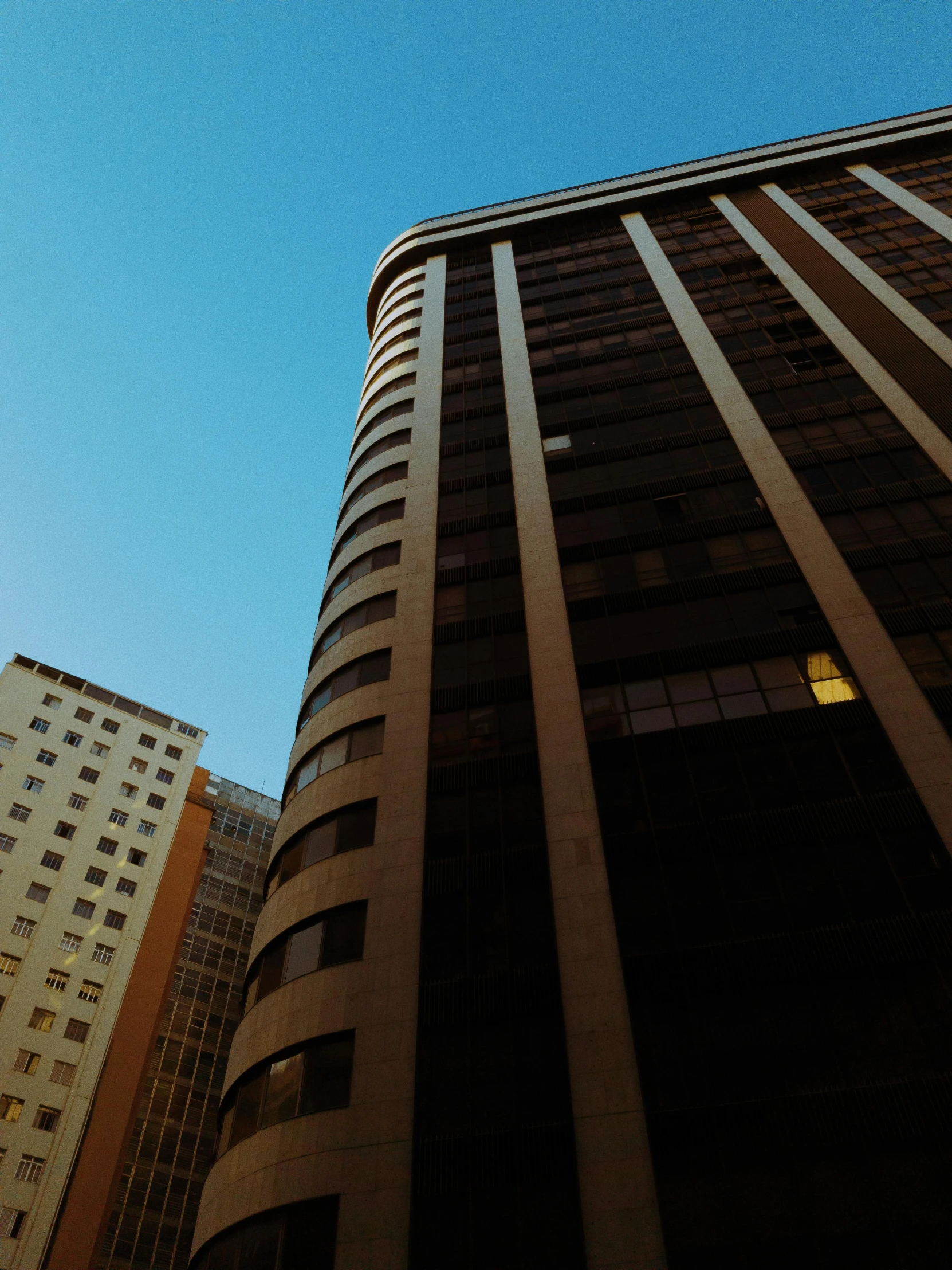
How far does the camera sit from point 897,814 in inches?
852

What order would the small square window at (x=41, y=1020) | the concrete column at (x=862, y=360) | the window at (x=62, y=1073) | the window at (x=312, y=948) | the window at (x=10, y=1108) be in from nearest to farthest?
the window at (x=312, y=948), the concrete column at (x=862, y=360), the window at (x=10, y=1108), the window at (x=62, y=1073), the small square window at (x=41, y=1020)

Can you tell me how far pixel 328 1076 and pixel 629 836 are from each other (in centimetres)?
967

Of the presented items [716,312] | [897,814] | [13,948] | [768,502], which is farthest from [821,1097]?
[13,948]

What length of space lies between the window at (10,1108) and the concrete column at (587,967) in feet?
141

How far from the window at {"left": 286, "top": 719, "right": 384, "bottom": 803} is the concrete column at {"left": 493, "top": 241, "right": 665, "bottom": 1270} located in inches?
216

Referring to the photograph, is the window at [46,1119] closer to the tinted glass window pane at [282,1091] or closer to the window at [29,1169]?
the window at [29,1169]

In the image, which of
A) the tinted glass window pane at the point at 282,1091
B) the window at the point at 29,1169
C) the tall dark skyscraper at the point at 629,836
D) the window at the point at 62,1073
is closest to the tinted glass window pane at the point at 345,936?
the tall dark skyscraper at the point at 629,836

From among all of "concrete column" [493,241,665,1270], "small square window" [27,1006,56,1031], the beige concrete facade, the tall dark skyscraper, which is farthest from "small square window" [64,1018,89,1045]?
"concrete column" [493,241,665,1270]

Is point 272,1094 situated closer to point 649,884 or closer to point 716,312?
point 649,884

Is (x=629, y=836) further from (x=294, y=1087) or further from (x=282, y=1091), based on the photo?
(x=282, y=1091)

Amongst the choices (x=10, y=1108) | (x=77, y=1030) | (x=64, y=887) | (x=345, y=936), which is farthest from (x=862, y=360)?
(x=10, y=1108)

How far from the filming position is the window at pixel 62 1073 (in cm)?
5050

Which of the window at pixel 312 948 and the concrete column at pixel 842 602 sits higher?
the concrete column at pixel 842 602

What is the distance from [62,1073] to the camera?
167ft
